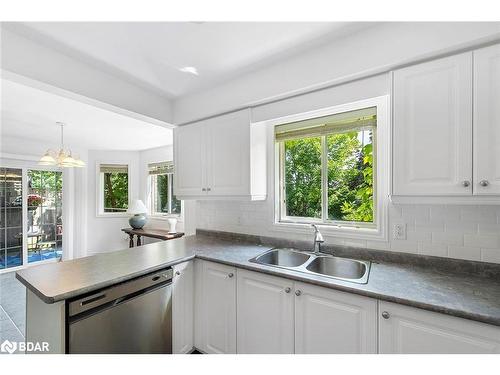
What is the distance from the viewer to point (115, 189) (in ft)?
16.5

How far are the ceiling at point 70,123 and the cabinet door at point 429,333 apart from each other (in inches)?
126

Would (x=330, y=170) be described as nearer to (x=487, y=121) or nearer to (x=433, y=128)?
(x=433, y=128)

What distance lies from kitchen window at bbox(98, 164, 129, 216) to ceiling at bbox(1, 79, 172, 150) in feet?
1.72

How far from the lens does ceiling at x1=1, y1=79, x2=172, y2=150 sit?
93.8 inches

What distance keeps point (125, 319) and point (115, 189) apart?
4306 millimetres

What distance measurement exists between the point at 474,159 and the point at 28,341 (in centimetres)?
272

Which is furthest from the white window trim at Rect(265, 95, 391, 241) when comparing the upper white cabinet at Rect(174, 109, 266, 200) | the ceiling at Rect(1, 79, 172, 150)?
the ceiling at Rect(1, 79, 172, 150)

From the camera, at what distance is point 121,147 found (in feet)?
15.3

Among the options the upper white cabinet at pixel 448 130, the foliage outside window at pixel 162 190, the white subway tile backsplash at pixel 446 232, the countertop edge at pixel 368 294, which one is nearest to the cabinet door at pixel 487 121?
the upper white cabinet at pixel 448 130

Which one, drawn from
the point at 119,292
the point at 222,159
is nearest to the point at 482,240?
the point at 222,159

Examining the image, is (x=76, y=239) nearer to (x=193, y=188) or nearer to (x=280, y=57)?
(x=193, y=188)

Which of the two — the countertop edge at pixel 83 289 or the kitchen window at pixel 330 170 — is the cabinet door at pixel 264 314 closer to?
the countertop edge at pixel 83 289

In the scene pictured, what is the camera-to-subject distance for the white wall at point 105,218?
4.83m

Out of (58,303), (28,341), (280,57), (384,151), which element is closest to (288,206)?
(384,151)
